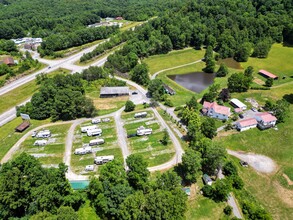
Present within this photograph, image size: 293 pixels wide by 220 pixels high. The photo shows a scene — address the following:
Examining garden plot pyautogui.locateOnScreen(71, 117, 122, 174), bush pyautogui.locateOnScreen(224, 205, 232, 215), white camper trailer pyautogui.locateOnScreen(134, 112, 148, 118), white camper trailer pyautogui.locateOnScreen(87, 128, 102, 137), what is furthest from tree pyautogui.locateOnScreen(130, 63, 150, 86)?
bush pyautogui.locateOnScreen(224, 205, 232, 215)

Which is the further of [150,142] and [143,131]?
[143,131]

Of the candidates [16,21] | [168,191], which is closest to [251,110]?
[168,191]

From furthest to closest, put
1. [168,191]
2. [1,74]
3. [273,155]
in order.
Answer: [1,74] < [273,155] < [168,191]

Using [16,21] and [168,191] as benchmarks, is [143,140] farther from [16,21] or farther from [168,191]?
[16,21]

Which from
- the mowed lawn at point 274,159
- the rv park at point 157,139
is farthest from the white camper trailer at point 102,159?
the mowed lawn at point 274,159

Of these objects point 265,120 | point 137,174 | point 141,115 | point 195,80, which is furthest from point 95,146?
point 195,80

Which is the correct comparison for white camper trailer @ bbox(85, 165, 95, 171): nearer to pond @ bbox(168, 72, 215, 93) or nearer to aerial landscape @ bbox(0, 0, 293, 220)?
aerial landscape @ bbox(0, 0, 293, 220)

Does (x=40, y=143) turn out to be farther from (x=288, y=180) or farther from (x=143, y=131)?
(x=288, y=180)
